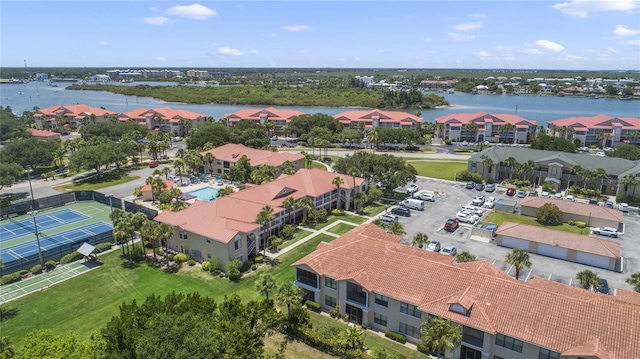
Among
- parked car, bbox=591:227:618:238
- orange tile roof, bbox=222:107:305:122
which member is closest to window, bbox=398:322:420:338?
parked car, bbox=591:227:618:238

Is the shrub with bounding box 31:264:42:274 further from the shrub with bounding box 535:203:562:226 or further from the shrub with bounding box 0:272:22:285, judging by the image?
the shrub with bounding box 535:203:562:226

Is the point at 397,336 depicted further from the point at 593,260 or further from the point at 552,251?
the point at 593,260

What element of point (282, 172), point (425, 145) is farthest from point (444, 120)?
point (282, 172)

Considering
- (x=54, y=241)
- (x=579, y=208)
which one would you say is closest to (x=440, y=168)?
(x=579, y=208)

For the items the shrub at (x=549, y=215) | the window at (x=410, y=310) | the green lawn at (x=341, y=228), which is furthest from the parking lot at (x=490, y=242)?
the window at (x=410, y=310)

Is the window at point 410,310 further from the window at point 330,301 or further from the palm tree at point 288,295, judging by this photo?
the palm tree at point 288,295
